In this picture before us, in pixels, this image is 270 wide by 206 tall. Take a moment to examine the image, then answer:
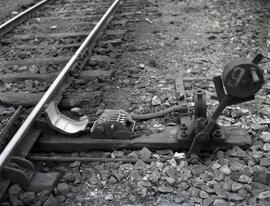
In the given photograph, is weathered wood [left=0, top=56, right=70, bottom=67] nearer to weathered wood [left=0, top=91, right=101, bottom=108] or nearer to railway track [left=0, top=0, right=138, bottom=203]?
railway track [left=0, top=0, right=138, bottom=203]

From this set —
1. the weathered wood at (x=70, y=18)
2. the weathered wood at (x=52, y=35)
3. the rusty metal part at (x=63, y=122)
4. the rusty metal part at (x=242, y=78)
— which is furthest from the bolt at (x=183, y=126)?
the weathered wood at (x=70, y=18)

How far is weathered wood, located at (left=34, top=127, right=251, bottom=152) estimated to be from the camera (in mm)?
3373

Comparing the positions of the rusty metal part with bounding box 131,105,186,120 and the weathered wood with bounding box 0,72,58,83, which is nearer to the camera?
the rusty metal part with bounding box 131,105,186,120

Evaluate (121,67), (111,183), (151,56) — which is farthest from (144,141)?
(151,56)

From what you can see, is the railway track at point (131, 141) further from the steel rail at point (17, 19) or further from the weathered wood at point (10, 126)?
the steel rail at point (17, 19)

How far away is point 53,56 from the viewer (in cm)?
584

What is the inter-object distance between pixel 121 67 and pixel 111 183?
2.47m

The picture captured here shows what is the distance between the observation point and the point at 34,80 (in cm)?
504

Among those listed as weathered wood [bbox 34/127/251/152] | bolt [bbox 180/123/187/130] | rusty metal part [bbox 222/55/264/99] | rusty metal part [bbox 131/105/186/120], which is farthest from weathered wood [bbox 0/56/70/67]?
rusty metal part [bbox 222/55/264/99]

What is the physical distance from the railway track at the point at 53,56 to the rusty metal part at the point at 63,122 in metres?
0.14

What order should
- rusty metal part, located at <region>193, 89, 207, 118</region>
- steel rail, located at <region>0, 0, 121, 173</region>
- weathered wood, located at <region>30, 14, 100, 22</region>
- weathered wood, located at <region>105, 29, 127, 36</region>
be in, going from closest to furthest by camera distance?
steel rail, located at <region>0, 0, 121, 173</region>
rusty metal part, located at <region>193, 89, 207, 118</region>
weathered wood, located at <region>105, 29, 127, 36</region>
weathered wood, located at <region>30, 14, 100, 22</region>

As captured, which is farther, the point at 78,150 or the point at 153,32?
the point at 153,32

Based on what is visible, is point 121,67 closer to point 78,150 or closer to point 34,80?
point 34,80

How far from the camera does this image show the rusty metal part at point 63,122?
11.7 feet
